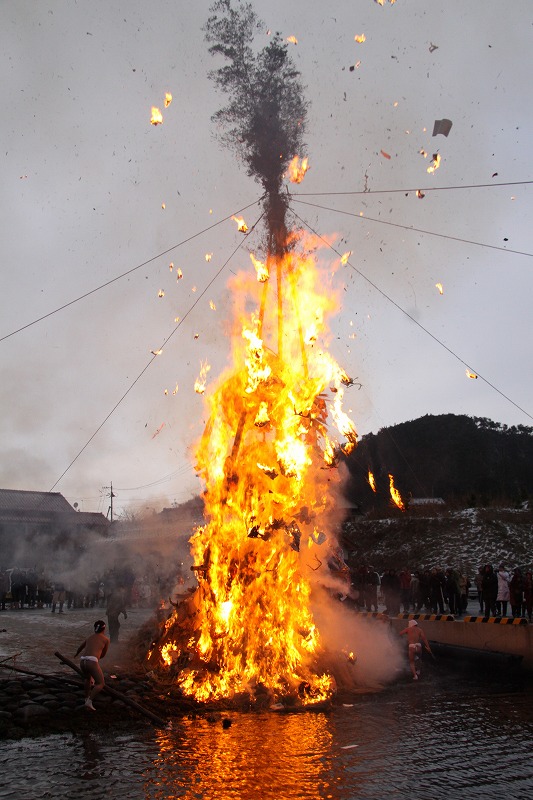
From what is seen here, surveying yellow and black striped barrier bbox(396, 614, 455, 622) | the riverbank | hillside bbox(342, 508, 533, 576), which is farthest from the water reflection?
hillside bbox(342, 508, 533, 576)

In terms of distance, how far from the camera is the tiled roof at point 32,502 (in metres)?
47.0

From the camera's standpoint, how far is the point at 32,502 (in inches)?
1923

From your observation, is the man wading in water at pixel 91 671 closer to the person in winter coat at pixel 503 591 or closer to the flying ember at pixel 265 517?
the flying ember at pixel 265 517

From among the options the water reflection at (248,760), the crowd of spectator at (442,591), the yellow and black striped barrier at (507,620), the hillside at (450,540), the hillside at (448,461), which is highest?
the hillside at (448,461)

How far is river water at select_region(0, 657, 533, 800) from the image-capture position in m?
7.08

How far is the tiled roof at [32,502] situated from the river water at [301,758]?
39690 millimetres

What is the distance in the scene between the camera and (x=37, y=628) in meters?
21.6

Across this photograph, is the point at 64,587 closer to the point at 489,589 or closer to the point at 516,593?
the point at 489,589

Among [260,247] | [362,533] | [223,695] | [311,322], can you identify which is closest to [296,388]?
[311,322]

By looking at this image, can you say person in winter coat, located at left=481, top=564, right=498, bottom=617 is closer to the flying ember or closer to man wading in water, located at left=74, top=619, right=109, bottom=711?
the flying ember

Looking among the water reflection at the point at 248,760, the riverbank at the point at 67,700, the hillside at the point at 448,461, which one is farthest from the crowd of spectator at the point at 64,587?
the hillside at the point at 448,461

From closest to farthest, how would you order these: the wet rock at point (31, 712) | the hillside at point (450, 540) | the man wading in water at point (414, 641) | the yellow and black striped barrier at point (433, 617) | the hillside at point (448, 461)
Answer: the wet rock at point (31, 712)
the man wading in water at point (414, 641)
the yellow and black striped barrier at point (433, 617)
the hillside at point (450, 540)
the hillside at point (448, 461)

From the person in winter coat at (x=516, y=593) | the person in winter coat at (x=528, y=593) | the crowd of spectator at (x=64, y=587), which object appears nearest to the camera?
the person in winter coat at (x=528, y=593)

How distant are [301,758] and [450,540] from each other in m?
36.0
